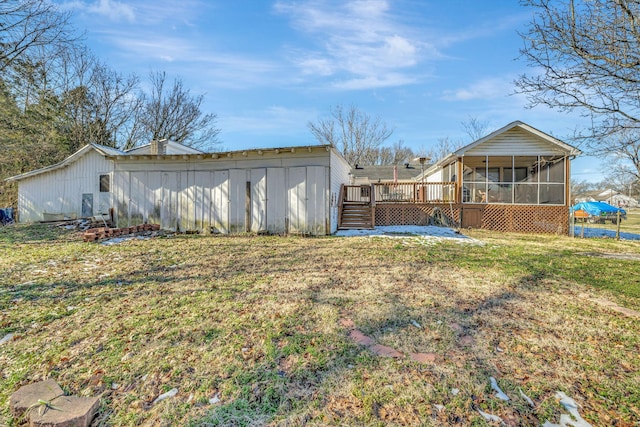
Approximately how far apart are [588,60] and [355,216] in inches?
320

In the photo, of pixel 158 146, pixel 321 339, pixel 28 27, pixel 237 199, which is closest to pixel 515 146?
pixel 237 199

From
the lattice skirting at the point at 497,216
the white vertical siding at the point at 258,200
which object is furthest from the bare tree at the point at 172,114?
the lattice skirting at the point at 497,216

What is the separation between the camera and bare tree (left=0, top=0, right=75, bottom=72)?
8.22m

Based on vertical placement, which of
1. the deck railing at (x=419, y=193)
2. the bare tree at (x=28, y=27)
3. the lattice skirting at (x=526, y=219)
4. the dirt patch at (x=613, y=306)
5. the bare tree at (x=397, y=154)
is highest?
the bare tree at (x=397, y=154)

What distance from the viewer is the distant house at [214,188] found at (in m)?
9.55

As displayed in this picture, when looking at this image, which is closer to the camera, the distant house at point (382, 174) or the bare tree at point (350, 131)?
the distant house at point (382, 174)

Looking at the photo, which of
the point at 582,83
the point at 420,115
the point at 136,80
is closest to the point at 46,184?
the point at 136,80

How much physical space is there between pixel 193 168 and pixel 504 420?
11022 mm

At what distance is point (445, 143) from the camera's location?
35.2 m

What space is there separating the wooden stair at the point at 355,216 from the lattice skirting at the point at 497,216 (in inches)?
33.6

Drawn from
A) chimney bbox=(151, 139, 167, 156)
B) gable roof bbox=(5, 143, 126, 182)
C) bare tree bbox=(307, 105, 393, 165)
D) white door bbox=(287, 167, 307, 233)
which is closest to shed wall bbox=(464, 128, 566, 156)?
white door bbox=(287, 167, 307, 233)

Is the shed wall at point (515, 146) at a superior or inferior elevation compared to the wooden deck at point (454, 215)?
superior

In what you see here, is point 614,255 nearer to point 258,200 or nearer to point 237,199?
point 258,200

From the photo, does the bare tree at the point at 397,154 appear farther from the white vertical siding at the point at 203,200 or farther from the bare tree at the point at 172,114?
the white vertical siding at the point at 203,200
